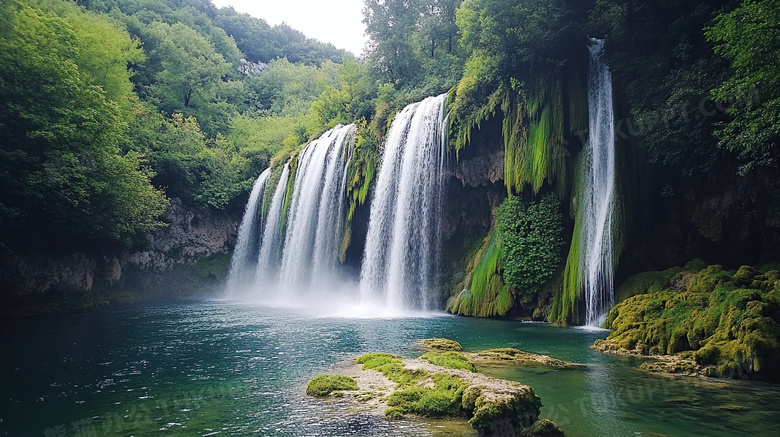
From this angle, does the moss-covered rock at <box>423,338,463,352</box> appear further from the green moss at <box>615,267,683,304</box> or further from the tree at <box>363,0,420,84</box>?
the tree at <box>363,0,420,84</box>

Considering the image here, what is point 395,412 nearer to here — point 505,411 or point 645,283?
point 505,411

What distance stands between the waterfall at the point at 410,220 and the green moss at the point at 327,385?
13.7 metres

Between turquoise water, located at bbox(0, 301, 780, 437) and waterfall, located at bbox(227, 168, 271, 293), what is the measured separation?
2142cm

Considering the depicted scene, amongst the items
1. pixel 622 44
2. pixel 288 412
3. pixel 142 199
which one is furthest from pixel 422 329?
pixel 142 199

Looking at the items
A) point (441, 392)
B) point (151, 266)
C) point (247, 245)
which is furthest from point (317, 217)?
point (441, 392)

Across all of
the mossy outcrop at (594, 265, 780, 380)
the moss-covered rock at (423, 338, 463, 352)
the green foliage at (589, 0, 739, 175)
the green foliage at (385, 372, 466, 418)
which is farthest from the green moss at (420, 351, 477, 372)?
the green foliage at (589, 0, 739, 175)

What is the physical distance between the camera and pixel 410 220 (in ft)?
69.6

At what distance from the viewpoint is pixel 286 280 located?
2895 cm

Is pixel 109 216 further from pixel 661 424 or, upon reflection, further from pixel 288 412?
pixel 661 424

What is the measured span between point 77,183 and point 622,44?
2102 centimetres

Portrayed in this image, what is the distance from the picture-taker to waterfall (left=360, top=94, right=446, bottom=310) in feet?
69.1

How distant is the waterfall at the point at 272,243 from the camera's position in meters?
31.5

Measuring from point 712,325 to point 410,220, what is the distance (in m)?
13.6

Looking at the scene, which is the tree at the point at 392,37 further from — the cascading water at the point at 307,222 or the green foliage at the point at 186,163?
the green foliage at the point at 186,163
